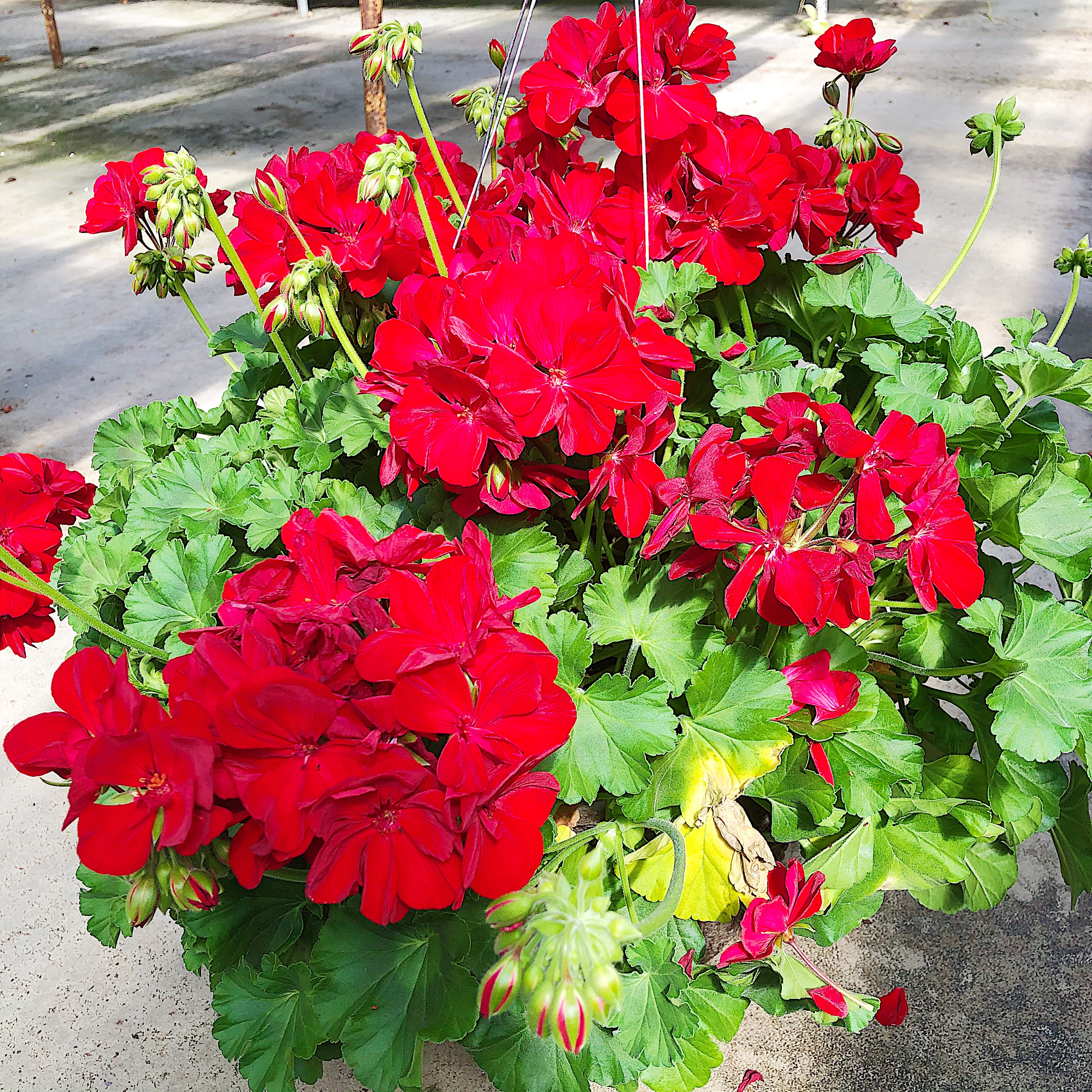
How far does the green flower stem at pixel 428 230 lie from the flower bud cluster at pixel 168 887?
0.51 m

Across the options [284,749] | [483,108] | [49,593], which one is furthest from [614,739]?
[483,108]

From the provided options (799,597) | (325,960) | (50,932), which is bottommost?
(50,932)

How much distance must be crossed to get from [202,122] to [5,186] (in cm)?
101

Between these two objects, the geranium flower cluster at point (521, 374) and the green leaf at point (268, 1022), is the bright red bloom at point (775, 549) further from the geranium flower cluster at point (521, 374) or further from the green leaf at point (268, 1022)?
the green leaf at point (268, 1022)

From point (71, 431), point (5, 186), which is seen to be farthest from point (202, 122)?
point (71, 431)

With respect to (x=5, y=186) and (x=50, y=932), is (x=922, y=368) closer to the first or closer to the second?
(x=50, y=932)

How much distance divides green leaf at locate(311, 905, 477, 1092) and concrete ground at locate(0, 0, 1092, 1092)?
45 cm

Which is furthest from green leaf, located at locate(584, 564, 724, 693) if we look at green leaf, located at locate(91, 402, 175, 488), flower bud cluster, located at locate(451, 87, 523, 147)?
green leaf, located at locate(91, 402, 175, 488)

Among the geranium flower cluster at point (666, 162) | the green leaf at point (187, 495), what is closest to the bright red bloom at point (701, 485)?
the geranium flower cluster at point (666, 162)

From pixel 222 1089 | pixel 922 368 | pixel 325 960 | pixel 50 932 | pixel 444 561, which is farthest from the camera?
pixel 50 932

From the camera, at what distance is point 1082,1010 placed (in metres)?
1.18

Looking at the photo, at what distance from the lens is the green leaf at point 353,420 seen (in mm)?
927

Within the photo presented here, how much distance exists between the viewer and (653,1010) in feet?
2.72

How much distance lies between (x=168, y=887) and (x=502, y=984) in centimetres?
20
